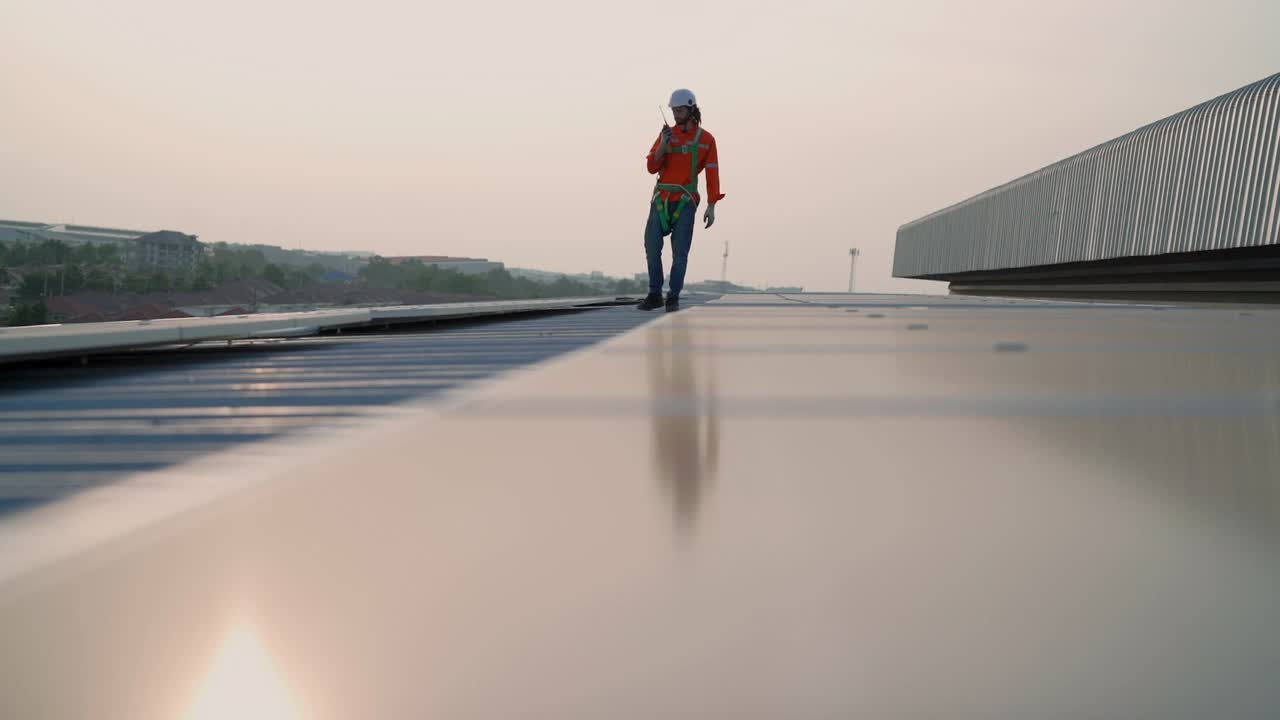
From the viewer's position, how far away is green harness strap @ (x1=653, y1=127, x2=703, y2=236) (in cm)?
771

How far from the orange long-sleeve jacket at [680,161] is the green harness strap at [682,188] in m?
0.02

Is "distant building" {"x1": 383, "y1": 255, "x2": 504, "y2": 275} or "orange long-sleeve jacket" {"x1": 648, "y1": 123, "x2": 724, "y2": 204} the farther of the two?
"distant building" {"x1": 383, "y1": 255, "x2": 504, "y2": 275}

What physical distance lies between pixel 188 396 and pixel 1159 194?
24.1 metres

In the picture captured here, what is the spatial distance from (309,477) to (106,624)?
→ 56 cm

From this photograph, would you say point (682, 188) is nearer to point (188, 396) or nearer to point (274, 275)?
point (188, 396)

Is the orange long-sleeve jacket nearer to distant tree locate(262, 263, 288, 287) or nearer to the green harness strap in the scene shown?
the green harness strap

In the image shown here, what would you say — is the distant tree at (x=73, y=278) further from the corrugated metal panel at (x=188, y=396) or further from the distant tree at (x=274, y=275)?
the corrugated metal panel at (x=188, y=396)

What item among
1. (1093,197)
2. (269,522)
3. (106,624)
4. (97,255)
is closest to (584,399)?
(269,522)

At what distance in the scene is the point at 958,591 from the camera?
0.77m

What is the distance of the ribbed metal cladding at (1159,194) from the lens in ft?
58.5

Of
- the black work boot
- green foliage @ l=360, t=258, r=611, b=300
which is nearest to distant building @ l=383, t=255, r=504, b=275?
green foliage @ l=360, t=258, r=611, b=300

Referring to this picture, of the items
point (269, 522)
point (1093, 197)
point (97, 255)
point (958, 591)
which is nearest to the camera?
point (958, 591)

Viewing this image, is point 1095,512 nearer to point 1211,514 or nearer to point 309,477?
point 1211,514

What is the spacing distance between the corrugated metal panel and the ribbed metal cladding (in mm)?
18114
